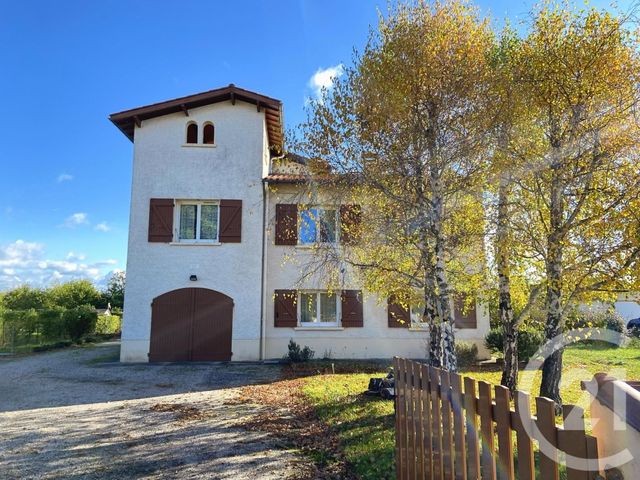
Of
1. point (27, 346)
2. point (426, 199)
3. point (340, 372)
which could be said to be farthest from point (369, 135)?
point (27, 346)

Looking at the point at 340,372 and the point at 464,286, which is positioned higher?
the point at 464,286

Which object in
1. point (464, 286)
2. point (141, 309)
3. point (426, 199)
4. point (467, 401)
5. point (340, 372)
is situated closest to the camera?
point (467, 401)

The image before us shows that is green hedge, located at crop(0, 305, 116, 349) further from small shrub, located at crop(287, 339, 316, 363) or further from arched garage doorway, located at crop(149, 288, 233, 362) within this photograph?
small shrub, located at crop(287, 339, 316, 363)

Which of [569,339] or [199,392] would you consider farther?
[199,392]

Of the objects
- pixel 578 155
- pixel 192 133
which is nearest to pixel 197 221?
pixel 192 133

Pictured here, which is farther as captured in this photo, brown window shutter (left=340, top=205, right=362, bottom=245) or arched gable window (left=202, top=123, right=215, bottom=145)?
arched gable window (left=202, top=123, right=215, bottom=145)

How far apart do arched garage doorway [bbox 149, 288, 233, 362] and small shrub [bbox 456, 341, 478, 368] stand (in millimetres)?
7205

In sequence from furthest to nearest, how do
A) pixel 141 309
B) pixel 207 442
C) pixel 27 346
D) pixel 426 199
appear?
pixel 27 346 < pixel 141 309 < pixel 426 199 < pixel 207 442

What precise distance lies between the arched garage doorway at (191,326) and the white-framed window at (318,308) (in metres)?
2.41

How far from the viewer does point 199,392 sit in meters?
8.88

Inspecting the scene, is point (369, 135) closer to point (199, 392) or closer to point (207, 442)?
point (207, 442)

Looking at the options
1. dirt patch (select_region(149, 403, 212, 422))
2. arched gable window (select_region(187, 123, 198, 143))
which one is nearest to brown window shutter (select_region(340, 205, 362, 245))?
dirt patch (select_region(149, 403, 212, 422))

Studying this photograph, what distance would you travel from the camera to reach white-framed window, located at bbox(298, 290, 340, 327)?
14.3 meters

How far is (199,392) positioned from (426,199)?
6.09 meters
